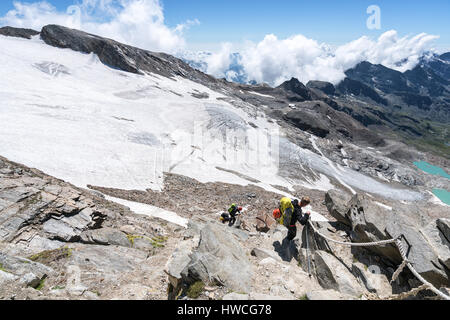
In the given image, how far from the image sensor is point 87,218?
13.2 metres

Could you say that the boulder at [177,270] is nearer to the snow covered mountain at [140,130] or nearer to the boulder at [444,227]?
the boulder at [444,227]

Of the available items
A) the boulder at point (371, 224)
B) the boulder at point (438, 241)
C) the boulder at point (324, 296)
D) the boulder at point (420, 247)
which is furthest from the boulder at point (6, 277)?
the boulder at point (438, 241)

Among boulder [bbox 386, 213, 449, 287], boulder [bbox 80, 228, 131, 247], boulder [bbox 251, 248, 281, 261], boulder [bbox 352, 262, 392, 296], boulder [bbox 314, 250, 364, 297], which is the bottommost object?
boulder [bbox 80, 228, 131, 247]

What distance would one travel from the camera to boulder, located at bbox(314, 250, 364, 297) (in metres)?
7.95

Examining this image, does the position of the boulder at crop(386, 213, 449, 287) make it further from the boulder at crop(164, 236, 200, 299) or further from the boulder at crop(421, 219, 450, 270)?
the boulder at crop(164, 236, 200, 299)

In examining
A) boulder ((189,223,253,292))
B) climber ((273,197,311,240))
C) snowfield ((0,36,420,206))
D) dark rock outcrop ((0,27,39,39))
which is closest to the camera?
boulder ((189,223,253,292))

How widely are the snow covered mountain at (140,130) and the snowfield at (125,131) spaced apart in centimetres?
20

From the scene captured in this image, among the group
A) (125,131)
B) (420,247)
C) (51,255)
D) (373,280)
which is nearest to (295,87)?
(125,131)

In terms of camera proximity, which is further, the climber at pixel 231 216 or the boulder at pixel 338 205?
the climber at pixel 231 216

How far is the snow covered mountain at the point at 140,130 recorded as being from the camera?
26469 millimetres

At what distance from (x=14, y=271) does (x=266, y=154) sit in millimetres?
54746

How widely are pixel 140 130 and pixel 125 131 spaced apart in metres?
3.19

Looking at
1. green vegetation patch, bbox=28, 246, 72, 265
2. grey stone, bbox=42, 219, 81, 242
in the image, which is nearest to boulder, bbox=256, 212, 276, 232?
grey stone, bbox=42, 219, 81, 242

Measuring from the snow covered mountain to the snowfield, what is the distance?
196 millimetres
